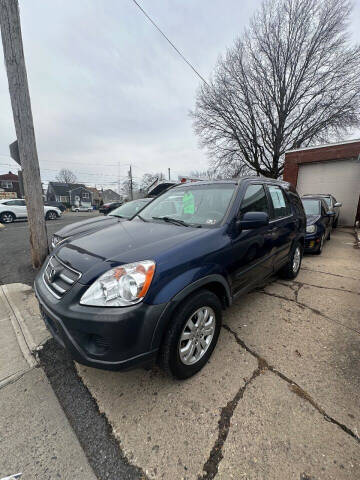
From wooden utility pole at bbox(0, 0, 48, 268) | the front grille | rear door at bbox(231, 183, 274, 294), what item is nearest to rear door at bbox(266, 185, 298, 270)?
rear door at bbox(231, 183, 274, 294)

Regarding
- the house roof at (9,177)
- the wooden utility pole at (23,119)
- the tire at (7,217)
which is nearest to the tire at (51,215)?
the tire at (7,217)

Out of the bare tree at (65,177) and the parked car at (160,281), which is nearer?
the parked car at (160,281)

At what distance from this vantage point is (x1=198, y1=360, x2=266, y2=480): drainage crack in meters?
1.19

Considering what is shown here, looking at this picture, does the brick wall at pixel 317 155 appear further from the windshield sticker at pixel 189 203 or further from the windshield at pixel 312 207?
the windshield sticker at pixel 189 203

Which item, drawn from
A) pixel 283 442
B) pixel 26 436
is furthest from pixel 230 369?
pixel 26 436

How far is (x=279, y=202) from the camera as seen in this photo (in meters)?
3.19

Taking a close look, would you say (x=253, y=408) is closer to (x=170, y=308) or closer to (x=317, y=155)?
(x=170, y=308)

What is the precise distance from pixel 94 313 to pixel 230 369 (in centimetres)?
137

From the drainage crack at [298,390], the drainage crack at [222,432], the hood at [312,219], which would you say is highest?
the hood at [312,219]

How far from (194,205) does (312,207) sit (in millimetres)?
5172

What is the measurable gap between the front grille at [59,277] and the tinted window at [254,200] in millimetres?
1761

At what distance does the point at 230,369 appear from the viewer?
6.20 ft

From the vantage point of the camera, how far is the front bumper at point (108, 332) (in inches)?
51.3

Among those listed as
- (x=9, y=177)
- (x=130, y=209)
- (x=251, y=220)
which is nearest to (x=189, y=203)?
(x=251, y=220)
